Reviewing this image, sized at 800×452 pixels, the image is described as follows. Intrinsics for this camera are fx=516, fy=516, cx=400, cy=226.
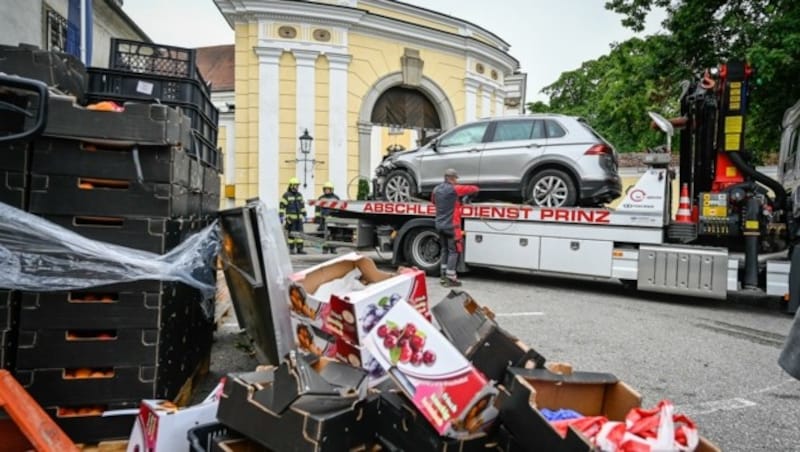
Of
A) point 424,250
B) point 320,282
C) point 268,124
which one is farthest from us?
point 268,124

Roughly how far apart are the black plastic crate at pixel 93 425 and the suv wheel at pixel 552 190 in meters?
6.89

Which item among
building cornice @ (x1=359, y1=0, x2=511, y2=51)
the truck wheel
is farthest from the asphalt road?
building cornice @ (x1=359, y1=0, x2=511, y2=51)

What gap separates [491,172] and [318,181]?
10.5m

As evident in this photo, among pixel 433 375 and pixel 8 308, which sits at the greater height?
pixel 8 308

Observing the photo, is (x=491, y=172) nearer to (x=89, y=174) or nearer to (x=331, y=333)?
(x=331, y=333)

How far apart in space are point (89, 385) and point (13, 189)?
1009 mm

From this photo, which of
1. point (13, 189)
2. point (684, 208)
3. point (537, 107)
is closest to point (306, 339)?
point (13, 189)

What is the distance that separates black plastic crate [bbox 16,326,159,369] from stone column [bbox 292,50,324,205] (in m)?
15.5

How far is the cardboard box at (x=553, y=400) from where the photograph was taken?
184 centimetres

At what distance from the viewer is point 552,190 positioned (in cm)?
824

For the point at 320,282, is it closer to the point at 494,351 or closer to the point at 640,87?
the point at 494,351

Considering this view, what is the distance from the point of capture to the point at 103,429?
2.57 m

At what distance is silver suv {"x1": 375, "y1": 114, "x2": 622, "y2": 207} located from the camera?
7.81m

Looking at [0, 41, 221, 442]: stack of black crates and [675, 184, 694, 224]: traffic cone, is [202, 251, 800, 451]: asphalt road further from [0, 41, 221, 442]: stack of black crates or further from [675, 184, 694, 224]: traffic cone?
[0, 41, 221, 442]: stack of black crates
